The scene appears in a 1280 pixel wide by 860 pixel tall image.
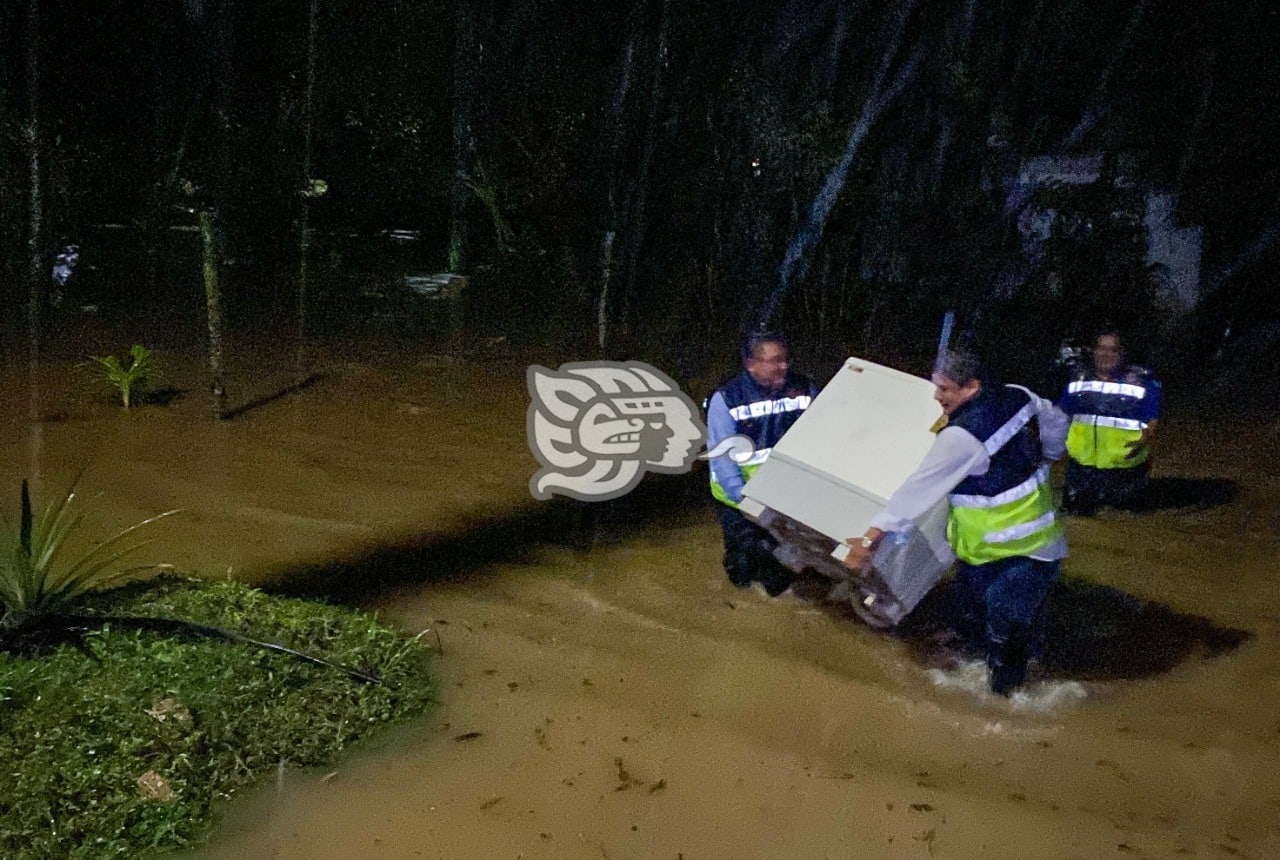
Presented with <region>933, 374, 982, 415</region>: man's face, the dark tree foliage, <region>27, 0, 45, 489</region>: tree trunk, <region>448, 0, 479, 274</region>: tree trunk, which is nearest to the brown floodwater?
<region>933, 374, 982, 415</region>: man's face

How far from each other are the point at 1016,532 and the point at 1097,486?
3069 millimetres

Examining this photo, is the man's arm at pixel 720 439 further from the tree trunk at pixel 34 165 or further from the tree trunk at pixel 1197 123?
the tree trunk at pixel 1197 123

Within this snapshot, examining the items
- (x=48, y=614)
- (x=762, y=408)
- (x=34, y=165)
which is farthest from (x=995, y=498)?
(x=34, y=165)

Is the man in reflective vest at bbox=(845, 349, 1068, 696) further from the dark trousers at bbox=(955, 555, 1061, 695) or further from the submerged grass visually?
the submerged grass

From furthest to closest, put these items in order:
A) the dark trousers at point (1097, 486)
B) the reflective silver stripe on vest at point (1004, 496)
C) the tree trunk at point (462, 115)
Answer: the tree trunk at point (462, 115) < the dark trousers at point (1097, 486) < the reflective silver stripe on vest at point (1004, 496)

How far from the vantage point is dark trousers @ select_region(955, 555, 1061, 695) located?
4.07m

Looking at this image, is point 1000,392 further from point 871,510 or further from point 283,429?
point 283,429

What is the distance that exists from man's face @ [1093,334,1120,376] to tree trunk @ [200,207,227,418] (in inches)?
242

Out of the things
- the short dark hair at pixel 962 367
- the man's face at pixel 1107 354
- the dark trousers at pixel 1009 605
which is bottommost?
the dark trousers at pixel 1009 605

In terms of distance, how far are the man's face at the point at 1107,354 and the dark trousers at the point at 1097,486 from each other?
0.67 meters

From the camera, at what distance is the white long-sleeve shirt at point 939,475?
3.88 meters

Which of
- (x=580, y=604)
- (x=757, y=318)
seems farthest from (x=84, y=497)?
(x=757, y=318)

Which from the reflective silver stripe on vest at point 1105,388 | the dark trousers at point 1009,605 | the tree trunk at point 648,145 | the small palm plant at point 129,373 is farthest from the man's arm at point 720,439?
the tree trunk at point 648,145

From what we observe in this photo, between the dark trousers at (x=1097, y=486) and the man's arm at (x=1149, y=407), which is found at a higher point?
the man's arm at (x=1149, y=407)
